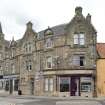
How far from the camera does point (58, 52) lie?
59781 millimetres

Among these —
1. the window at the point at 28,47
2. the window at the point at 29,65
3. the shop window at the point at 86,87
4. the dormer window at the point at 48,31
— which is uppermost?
the dormer window at the point at 48,31

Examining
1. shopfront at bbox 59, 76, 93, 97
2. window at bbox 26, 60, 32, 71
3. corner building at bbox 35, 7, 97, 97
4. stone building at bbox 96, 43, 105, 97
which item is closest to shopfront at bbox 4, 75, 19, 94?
window at bbox 26, 60, 32, 71

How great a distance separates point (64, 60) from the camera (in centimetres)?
5838

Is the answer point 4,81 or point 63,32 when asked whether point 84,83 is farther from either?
point 4,81

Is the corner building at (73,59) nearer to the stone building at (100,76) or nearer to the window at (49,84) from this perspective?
the window at (49,84)

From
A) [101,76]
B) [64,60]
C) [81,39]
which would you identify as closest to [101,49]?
[81,39]

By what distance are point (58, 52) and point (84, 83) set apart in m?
6.88

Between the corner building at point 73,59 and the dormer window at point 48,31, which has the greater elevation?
the dormer window at point 48,31

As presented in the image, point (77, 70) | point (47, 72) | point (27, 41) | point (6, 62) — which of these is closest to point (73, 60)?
point (77, 70)

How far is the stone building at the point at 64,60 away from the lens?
57250mm

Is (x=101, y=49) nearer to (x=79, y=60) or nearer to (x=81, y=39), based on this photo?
(x=81, y=39)

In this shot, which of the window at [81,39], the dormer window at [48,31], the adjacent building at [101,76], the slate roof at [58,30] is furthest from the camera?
the dormer window at [48,31]

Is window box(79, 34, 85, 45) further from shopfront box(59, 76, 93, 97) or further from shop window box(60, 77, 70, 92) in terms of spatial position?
shop window box(60, 77, 70, 92)

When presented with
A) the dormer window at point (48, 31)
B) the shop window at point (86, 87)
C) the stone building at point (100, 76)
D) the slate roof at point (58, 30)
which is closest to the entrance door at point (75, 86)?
the shop window at point (86, 87)
